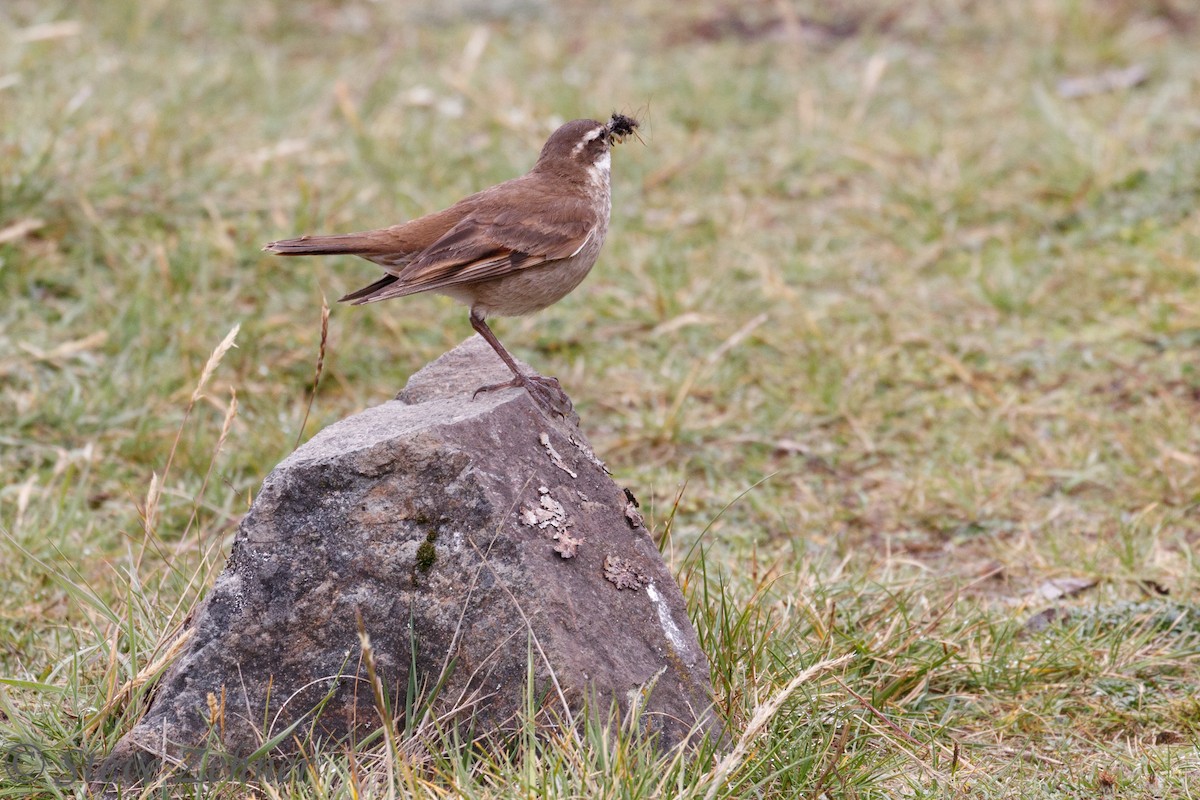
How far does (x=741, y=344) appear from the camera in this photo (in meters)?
6.55

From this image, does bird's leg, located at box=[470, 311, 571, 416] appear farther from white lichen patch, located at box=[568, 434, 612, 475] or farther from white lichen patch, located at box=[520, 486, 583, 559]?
white lichen patch, located at box=[520, 486, 583, 559]

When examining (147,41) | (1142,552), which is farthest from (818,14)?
(1142,552)

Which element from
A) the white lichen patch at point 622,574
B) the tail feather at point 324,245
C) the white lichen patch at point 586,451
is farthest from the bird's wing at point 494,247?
the white lichen patch at point 622,574

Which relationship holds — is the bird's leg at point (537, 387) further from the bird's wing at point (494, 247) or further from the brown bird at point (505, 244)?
the bird's wing at point (494, 247)

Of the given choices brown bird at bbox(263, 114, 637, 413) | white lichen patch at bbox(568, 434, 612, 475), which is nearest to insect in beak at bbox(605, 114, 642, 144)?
brown bird at bbox(263, 114, 637, 413)

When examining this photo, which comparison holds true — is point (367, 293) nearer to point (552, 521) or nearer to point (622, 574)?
point (552, 521)

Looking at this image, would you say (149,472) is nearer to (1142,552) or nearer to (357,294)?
(357,294)

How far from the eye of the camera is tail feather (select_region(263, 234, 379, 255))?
4039mm

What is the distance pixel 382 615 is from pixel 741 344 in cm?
360

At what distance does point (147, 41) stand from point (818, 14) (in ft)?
16.1

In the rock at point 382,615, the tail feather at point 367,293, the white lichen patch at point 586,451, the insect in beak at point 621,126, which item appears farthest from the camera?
the insect in beak at point 621,126

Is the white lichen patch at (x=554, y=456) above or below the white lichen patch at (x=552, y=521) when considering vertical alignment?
above

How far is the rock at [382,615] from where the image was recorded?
3209 millimetres

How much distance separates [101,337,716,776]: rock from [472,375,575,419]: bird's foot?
433 mm
